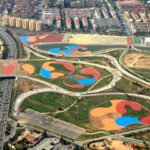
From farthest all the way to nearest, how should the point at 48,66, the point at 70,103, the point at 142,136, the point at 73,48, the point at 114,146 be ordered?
→ 1. the point at 73,48
2. the point at 48,66
3. the point at 70,103
4. the point at 142,136
5. the point at 114,146

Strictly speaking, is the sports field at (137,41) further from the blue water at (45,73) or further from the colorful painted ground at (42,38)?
the blue water at (45,73)

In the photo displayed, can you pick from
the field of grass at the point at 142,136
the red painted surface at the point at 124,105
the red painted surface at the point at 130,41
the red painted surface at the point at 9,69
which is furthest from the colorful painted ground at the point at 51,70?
the field of grass at the point at 142,136

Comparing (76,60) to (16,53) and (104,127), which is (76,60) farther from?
(104,127)

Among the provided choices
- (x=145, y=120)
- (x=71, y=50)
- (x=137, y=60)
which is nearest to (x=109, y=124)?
(x=145, y=120)

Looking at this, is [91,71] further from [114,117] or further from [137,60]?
[114,117]

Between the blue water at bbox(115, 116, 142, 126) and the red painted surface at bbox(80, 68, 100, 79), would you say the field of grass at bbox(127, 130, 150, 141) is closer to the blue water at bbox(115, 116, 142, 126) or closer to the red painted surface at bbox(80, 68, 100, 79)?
the blue water at bbox(115, 116, 142, 126)
